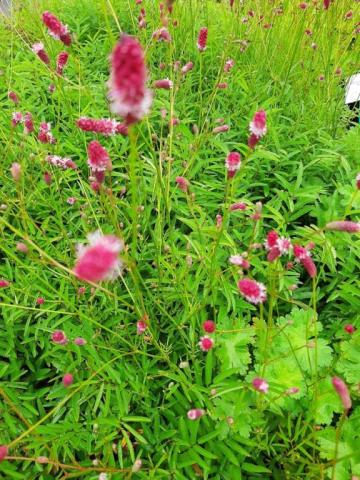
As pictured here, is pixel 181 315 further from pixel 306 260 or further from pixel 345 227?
pixel 345 227

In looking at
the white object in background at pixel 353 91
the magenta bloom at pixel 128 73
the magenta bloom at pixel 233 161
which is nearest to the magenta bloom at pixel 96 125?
the magenta bloom at pixel 233 161

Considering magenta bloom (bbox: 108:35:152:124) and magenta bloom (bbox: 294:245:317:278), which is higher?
magenta bloom (bbox: 108:35:152:124)

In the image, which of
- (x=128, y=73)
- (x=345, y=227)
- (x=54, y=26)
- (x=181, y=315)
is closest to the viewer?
(x=128, y=73)

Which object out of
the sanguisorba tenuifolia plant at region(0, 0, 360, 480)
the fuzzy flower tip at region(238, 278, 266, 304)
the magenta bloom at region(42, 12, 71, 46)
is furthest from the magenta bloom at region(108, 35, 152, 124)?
the magenta bloom at region(42, 12, 71, 46)

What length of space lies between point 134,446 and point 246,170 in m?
1.25

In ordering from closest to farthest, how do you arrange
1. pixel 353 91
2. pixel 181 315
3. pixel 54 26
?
pixel 54 26 < pixel 181 315 < pixel 353 91

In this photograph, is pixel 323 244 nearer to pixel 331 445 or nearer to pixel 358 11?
pixel 331 445

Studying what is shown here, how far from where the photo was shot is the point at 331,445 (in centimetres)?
121

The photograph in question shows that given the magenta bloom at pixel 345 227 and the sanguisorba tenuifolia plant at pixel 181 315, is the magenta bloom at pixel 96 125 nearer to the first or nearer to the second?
the sanguisorba tenuifolia plant at pixel 181 315

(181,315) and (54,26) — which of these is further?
(181,315)

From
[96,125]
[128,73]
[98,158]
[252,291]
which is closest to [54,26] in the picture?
[96,125]

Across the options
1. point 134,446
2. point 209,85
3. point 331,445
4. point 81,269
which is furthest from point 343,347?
point 209,85

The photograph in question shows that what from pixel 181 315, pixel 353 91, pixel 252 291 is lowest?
pixel 181 315

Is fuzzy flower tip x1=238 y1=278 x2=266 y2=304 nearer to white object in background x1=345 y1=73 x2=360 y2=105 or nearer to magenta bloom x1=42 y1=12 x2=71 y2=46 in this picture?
magenta bloom x1=42 y1=12 x2=71 y2=46
